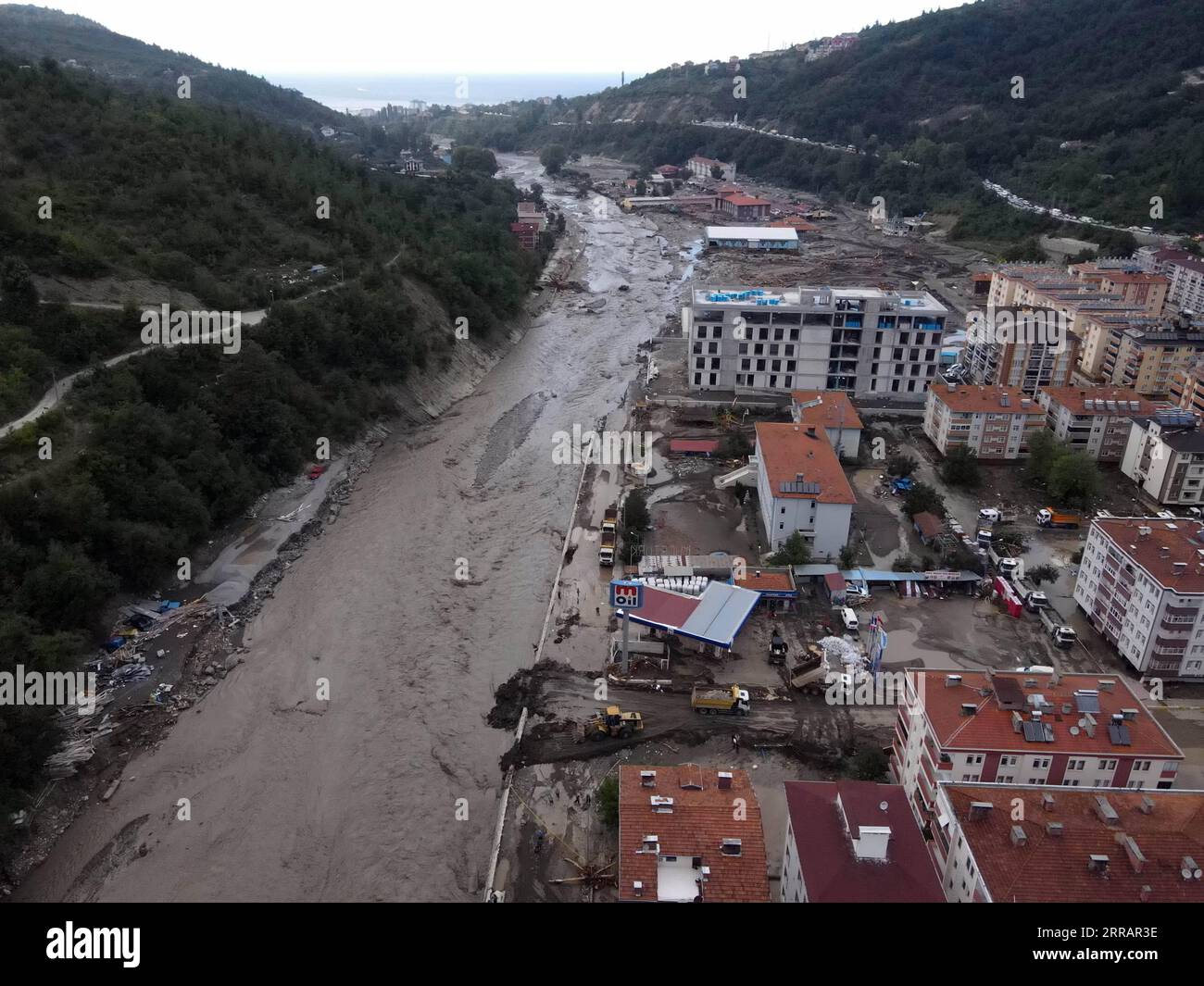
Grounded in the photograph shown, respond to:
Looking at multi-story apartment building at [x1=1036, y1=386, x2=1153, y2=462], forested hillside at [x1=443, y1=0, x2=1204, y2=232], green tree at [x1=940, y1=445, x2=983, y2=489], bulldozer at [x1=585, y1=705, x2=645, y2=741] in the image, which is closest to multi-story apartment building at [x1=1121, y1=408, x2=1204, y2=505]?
multi-story apartment building at [x1=1036, y1=386, x2=1153, y2=462]

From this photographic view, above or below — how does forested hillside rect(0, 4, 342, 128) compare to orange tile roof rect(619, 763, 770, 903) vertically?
Answer: above

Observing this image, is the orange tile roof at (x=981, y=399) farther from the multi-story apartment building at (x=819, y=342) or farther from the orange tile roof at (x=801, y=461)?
the orange tile roof at (x=801, y=461)

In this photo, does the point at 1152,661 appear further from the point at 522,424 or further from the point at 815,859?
the point at 522,424

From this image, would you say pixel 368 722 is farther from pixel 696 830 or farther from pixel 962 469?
pixel 962 469

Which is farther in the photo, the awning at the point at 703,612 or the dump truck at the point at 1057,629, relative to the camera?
the dump truck at the point at 1057,629

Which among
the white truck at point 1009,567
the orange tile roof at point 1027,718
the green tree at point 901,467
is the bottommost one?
the white truck at point 1009,567

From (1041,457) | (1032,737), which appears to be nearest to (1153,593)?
(1032,737)

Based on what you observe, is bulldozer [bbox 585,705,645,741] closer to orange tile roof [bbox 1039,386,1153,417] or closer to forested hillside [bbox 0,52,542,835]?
forested hillside [bbox 0,52,542,835]

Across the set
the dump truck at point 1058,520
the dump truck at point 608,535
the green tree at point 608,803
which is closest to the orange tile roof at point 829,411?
the dump truck at point 1058,520
